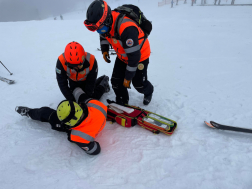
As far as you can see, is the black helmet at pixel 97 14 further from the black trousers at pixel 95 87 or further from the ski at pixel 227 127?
the ski at pixel 227 127

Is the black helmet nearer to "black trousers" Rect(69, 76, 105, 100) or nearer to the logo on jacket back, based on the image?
the logo on jacket back

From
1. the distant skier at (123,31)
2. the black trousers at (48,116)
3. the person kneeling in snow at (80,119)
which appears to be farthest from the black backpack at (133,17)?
the black trousers at (48,116)

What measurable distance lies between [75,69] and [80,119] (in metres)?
1.26

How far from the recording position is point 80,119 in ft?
7.36

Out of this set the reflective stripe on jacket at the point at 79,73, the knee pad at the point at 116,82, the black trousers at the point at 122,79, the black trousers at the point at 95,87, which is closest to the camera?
the reflective stripe on jacket at the point at 79,73

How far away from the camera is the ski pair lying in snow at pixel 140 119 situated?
288cm

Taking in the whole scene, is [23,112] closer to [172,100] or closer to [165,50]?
[172,100]

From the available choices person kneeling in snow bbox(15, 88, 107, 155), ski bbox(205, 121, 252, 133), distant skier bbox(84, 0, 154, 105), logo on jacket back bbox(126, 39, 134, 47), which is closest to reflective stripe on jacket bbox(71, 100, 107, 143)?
person kneeling in snow bbox(15, 88, 107, 155)

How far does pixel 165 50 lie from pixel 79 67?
5512 mm

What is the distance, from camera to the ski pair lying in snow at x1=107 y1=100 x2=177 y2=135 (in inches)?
113

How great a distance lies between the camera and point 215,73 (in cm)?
503

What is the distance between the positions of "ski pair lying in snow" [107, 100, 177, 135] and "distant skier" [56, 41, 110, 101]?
787mm

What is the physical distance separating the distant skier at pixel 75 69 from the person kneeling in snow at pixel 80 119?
0.66 metres

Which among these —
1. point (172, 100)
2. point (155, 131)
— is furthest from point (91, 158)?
point (172, 100)
